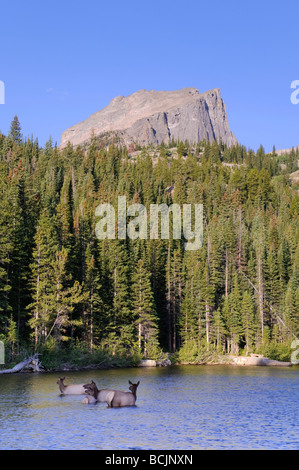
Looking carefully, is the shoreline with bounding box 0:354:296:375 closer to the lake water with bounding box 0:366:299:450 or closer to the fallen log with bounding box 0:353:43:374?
the fallen log with bounding box 0:353:43:374

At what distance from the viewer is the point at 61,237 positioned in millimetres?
73250

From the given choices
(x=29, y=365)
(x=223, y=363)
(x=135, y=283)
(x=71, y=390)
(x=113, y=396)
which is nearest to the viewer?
(x=113, y=396)

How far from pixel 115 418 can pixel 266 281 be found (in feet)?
277

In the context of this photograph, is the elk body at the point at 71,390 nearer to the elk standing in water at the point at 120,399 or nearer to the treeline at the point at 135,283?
the elk standing in water at the point at 120,399

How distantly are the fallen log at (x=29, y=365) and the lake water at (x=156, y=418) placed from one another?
18.6 feet

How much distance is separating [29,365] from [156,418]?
95.2ft

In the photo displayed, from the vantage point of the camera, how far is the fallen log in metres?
52.6

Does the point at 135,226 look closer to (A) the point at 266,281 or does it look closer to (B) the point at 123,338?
(A) the point at 266,281

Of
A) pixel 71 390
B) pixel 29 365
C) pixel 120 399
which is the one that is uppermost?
pixel 120 399

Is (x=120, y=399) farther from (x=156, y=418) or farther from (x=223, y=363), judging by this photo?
(x=223, y=363)

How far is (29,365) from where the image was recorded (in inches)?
2154

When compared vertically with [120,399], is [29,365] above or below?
below

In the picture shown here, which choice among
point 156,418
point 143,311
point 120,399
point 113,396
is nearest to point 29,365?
point 120,399
